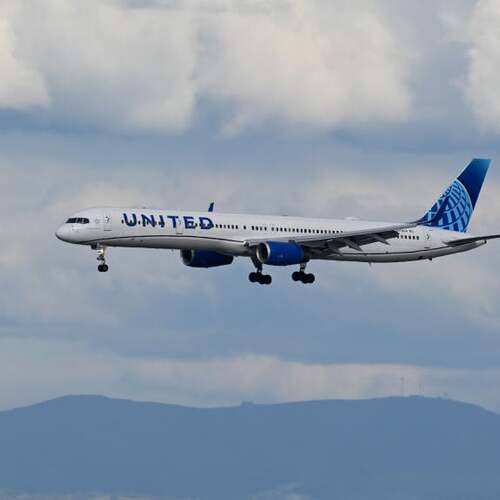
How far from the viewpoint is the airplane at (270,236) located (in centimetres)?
12456

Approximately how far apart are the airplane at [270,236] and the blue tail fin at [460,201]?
0.31 ft

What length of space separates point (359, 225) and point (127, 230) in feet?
79.5

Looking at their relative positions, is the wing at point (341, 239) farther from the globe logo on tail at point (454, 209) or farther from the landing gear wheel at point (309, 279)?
the globe logo on tail at point (454, 209)

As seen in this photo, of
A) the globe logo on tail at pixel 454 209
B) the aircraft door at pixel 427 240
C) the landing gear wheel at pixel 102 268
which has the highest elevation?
the globe logo on tail at pixel 454 209

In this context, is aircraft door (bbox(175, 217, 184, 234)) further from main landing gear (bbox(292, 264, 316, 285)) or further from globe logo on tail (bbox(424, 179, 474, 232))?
globe logo on tail (bbox(424, 179, 474, 232))

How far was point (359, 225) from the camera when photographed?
458 ft

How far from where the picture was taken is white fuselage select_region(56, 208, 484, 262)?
4892 inches

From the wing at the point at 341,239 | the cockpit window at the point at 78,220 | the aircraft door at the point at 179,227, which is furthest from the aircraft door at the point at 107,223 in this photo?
the wing at the point at 341,239

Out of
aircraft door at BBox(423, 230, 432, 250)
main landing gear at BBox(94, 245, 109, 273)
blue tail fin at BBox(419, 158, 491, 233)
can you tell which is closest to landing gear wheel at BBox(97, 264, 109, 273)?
main landing gear at BBox(94, 245, 109, 273)

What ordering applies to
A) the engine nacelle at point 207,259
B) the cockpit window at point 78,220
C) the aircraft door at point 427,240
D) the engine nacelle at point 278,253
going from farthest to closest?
the aircraft door at point 427,240
the engine nacelle at point 207,259
the engine nacelle at point 278,253
the cockpit window at point 78,220

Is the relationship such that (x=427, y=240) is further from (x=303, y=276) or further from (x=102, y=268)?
(x=102, y=268)

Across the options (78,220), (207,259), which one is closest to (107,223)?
(78,220)

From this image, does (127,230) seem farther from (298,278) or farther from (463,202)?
(463,202)

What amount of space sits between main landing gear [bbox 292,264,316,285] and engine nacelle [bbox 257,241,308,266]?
6904mm
